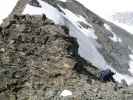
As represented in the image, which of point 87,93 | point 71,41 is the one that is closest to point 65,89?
point 87,93

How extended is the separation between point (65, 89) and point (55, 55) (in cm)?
541

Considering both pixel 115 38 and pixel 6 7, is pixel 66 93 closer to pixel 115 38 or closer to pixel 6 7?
pixel 6 7

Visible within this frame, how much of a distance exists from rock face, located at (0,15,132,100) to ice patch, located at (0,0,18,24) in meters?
8.91

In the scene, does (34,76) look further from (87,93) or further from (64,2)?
(64,2)

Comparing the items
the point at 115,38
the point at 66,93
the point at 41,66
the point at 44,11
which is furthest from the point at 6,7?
the point at 115,38

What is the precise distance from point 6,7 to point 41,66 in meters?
22.0

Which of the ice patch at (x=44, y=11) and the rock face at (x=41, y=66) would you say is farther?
the ice patch at (x=44, y=11)

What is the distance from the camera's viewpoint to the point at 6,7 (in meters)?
67.2

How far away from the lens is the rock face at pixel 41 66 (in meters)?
42.9

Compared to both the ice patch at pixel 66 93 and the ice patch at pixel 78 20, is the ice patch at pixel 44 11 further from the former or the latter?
the ice patch at pixel 66 93

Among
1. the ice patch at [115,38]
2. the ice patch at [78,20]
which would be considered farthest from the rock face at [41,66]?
the ice patch at [115,38]

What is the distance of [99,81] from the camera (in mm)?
→ 46812

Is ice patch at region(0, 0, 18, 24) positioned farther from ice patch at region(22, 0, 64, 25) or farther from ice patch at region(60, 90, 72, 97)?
ice patch at region(60, 90, 72, 97)

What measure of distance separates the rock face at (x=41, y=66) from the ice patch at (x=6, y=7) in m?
8.91
